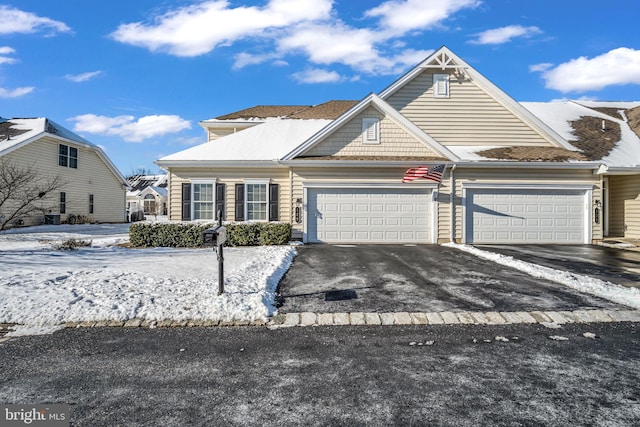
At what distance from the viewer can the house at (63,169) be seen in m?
20.1

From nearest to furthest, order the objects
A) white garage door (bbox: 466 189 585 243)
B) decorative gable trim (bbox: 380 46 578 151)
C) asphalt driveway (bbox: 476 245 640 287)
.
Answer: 1. asphalt driveway (bbox: 476 245 640 287)
2. white garage door (bbox: 466 189 585 243)
3. decorative gable trim (bbox: 380 46 578 151)

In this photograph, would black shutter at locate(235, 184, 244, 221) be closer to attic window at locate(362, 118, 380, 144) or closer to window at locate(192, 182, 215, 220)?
window at locate(192, 182, 215, 220)

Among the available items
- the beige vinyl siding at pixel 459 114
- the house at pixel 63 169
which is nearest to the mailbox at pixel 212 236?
the beige vinyl siding at pixel 459 114

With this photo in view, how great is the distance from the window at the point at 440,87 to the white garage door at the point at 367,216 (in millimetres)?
4595

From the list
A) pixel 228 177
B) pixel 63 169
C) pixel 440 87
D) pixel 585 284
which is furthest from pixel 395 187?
pixel 63 169

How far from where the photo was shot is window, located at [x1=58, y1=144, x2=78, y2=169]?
22906 millimetres

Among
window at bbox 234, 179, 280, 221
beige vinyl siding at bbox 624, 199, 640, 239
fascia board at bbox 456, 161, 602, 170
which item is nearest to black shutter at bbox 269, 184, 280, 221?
window at bbox 234, 179, 280, 221

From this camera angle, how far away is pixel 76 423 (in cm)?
264

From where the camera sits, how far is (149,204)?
46844mm

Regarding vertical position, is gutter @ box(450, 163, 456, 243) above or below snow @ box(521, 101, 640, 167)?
below

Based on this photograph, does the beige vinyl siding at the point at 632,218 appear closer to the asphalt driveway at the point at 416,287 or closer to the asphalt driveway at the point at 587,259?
the asphalt driveway at the point at 587,259

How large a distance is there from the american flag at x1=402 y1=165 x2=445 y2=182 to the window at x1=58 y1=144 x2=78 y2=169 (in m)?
22.4

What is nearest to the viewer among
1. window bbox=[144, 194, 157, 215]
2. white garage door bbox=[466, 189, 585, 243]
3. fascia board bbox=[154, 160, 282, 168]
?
white garage door bbox=[466, 189, 585, 243]

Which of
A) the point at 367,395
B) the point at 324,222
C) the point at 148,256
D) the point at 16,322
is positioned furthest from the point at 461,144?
the point at 16,322
